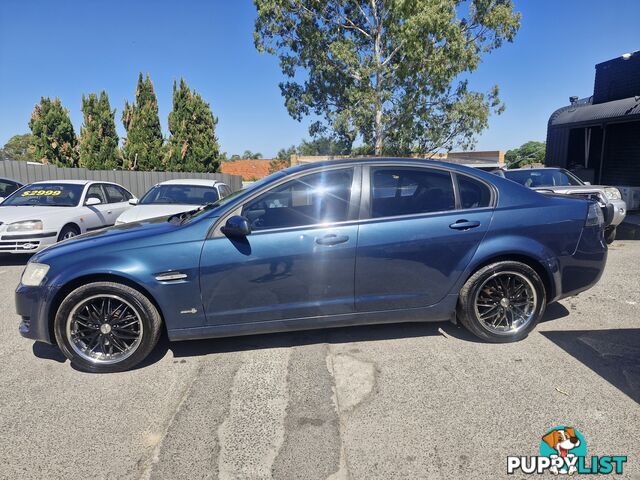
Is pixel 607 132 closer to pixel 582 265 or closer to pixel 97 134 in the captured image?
pixel 582 265

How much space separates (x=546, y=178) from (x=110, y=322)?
9.51m

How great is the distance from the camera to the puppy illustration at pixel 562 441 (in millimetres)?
2412

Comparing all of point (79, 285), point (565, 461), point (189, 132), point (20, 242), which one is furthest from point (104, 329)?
point (189, 132)

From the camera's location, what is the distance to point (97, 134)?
20.8 metres

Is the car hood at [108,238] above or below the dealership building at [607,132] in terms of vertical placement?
below

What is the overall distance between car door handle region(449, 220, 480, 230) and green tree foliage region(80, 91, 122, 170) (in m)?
21.2

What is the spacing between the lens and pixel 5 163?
1611cm

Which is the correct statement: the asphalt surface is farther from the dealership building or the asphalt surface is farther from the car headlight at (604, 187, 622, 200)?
the dealership building

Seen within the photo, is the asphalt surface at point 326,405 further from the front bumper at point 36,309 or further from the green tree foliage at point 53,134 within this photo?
the green tree foliage at point 53,134

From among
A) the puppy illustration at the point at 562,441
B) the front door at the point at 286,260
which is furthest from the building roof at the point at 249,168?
the puppy illustration at the point at 562,441

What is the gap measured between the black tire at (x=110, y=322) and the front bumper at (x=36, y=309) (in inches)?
4.2

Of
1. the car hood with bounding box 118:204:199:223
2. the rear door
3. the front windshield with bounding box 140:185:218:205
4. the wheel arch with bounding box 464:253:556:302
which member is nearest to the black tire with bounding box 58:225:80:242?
the car hood with bounding box 118:204:199:223

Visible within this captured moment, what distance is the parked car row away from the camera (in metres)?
7.01

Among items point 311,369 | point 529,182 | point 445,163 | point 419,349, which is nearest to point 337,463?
point 311,369
